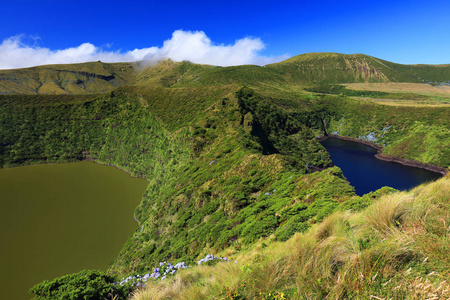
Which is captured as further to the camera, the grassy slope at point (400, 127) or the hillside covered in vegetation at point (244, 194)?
the grassy slope at point (400, 127)

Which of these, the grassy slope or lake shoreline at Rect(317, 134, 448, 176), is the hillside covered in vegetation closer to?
the grassy slope

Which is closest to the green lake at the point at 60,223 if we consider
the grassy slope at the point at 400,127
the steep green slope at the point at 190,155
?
the steep green slope at the point at 190,155

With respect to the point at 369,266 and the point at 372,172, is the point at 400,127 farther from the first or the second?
the point at 369,266

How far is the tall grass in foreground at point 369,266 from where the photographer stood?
325 centimetres

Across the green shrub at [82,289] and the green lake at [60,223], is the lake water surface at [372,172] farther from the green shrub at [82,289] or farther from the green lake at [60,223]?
the green shrub at [82,289]

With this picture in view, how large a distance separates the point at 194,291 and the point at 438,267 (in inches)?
172

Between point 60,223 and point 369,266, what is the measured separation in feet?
161

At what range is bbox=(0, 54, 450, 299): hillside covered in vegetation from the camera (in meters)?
3.91

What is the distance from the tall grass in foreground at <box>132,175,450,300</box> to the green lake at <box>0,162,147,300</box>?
1324 inches

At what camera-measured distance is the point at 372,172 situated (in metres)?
66.6

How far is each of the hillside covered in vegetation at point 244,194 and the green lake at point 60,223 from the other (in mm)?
4437

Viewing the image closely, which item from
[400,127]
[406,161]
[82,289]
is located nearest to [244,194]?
[82,289]

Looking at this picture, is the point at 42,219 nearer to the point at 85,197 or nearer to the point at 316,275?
the point at 85,197

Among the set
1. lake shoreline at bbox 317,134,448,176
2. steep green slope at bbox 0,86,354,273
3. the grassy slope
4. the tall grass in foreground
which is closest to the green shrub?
the tall grass in foreground
